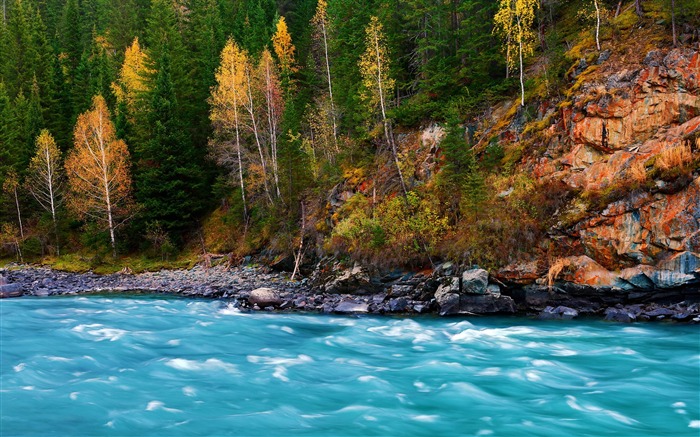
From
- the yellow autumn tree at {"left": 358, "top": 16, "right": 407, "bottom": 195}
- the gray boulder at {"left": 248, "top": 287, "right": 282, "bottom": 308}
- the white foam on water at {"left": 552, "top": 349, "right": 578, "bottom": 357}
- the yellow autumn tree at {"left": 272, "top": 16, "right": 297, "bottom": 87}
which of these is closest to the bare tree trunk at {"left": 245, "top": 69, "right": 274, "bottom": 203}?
the yellow autumn tree at {"left": 272, "top": 16, "right": 297, "bottom": 87}

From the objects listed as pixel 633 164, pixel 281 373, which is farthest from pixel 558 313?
pixel 281 373

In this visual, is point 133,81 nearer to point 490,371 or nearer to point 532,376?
point 490,371

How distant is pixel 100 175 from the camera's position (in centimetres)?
3200

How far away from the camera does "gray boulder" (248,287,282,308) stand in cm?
1794

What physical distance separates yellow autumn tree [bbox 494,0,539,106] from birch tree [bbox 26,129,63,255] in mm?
30770

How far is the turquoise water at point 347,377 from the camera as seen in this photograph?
7527 millimetres

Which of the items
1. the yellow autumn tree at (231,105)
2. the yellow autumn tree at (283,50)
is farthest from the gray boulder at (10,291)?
the yellow autumn tree at (283,50)

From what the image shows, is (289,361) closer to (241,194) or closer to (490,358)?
(490,358)

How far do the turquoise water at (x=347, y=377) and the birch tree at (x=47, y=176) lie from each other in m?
23.1

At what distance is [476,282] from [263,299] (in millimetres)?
7561

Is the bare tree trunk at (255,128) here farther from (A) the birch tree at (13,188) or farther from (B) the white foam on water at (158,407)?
(B) the white foam on water at (158,407)

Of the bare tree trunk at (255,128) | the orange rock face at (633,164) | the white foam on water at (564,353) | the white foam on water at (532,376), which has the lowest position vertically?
the white foam on water at (532,376)

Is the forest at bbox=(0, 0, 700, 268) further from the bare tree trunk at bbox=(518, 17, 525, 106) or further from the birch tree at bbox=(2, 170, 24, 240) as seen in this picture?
the bare tree trunk at bbox=(518, 17, 525, 106)

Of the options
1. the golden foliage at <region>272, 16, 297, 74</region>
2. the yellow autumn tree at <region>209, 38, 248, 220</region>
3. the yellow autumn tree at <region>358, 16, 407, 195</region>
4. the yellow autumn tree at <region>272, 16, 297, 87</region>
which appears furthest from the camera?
the golden foliage at <region>272, 16, 297, 74</region>
